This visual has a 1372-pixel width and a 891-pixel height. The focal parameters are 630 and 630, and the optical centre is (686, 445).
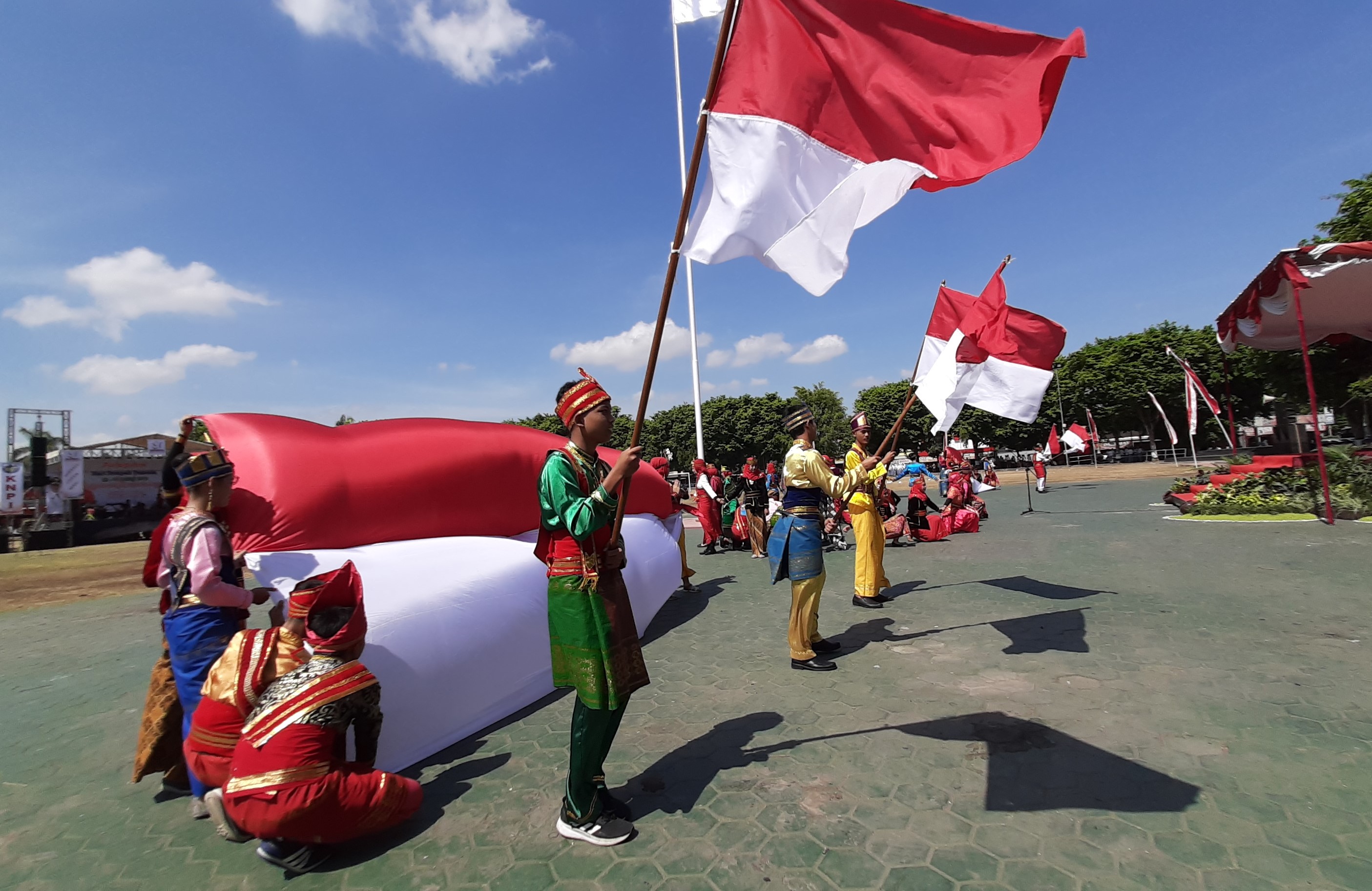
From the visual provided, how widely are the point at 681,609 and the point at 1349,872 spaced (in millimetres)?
5646

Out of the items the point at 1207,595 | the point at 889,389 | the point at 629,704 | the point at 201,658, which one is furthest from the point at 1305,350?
the point at 889,389

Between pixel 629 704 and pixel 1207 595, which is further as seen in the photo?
pixel 1207 595

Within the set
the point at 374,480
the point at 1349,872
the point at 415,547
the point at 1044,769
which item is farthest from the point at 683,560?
the point at 1349,872

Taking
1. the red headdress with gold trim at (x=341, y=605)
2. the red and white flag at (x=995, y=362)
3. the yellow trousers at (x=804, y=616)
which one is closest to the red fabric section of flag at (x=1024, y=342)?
the red and white flag at (x=995, y=362)

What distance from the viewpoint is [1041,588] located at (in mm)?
7043

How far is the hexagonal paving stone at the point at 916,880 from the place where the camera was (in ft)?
7.57

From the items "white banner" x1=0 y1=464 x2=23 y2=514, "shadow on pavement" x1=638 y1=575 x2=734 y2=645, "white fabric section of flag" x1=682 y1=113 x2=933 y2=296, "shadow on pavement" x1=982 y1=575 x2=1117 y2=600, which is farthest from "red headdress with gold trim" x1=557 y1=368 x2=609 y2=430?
"white banner" x1=0 y1=464 x2=23 y2=514

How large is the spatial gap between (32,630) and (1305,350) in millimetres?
19894

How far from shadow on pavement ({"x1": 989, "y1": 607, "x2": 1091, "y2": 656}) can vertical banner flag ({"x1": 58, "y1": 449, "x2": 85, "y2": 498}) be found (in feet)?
120

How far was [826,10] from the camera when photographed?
297 centimetres

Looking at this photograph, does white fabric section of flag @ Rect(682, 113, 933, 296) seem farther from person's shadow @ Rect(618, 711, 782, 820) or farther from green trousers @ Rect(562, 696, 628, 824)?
person's shadow @ Rect(618, 711, 782, 820)

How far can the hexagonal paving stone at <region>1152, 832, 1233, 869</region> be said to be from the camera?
2.32 m

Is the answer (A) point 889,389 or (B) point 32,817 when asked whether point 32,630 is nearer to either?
(B) point 32,817

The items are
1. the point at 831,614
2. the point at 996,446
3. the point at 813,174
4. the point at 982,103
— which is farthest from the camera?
the point at 996,446
